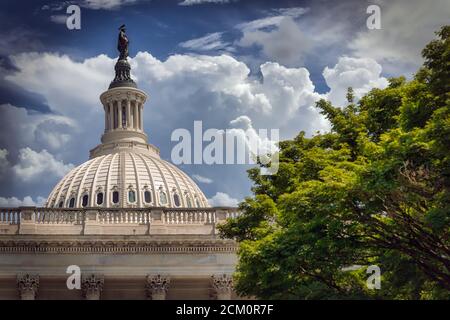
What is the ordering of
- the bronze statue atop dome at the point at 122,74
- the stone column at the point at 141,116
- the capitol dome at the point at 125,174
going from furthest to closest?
the bronze statue atop dome at the point at 122,74, the stone column at the point at 141,116, the capitol dome at the point at 125,174

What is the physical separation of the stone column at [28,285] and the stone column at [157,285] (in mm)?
7011

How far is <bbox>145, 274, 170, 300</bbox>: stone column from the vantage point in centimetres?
5622

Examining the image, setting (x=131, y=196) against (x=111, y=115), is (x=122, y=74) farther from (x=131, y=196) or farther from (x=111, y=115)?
(x=131, y=196)

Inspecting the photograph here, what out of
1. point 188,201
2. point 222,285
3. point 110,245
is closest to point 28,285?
point 110,245

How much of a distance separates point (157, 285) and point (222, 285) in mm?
4114

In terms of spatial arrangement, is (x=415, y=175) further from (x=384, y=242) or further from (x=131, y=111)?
(x=131, y=111)

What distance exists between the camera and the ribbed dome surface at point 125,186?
12538 centimetres

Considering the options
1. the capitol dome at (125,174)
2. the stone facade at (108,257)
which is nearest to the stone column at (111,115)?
the capitol dome at (125,174)

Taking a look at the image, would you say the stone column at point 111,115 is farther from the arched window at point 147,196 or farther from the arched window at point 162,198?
the arched window at point 162,198

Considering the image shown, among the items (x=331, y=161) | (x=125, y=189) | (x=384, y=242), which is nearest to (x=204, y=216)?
(x=331, y=161)

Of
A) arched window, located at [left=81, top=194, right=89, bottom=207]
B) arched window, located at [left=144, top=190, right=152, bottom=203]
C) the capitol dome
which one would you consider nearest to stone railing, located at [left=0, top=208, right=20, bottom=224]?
the capitol dome

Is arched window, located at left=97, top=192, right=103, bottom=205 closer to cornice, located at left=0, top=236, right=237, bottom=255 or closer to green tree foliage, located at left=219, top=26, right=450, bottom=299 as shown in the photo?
cornice, located at left=0, top=236, right=237, bottom=255

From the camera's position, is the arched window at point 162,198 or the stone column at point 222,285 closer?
the stone column at point 222,285

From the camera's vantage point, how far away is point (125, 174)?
129000 mm
